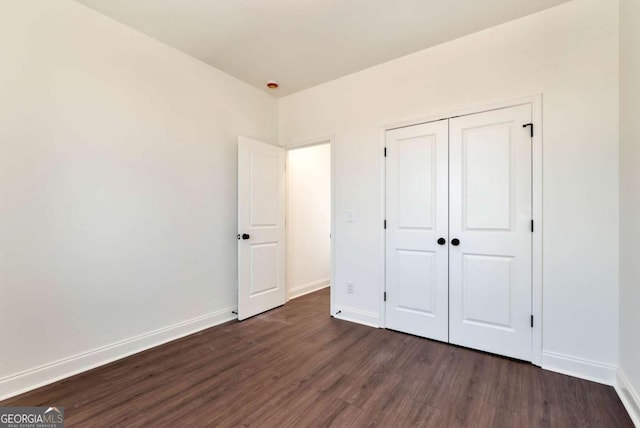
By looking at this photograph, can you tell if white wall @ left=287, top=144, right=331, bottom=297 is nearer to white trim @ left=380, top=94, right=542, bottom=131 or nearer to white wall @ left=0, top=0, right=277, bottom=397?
white wall @ left=0, top=0, right=277, bottom=397

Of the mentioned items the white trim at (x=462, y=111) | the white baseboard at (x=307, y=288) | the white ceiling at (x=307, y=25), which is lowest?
the white baseboard at (x=307, y=288)

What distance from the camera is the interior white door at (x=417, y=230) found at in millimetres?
2664

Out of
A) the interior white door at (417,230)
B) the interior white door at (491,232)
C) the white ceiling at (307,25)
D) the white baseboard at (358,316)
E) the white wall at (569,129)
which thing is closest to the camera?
the white wall at (569,129)

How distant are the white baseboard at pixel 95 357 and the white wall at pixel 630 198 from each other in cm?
326

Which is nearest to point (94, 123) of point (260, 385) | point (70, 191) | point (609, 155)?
point (70, 191)

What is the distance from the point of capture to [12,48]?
1.89m

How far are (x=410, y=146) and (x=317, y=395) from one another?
2.27 m

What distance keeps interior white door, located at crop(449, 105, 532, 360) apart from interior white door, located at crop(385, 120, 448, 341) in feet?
0.29

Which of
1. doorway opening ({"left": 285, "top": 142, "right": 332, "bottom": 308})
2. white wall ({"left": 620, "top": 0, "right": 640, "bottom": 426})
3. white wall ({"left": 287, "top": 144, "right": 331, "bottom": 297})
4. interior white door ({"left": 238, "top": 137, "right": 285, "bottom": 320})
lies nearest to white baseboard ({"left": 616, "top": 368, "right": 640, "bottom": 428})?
white wall ({"left": 620, "top": 0, "right": 640, "bottom": 426})

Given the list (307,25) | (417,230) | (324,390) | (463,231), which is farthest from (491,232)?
(307,25)

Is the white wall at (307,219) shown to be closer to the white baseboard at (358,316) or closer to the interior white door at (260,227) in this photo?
the interior white door at (260,227)

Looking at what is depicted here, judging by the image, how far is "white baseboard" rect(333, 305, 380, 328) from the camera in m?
3.05

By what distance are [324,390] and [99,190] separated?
88.3 inches

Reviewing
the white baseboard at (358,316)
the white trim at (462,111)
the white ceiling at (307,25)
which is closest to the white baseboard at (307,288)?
the white baseboard at (358,316)
